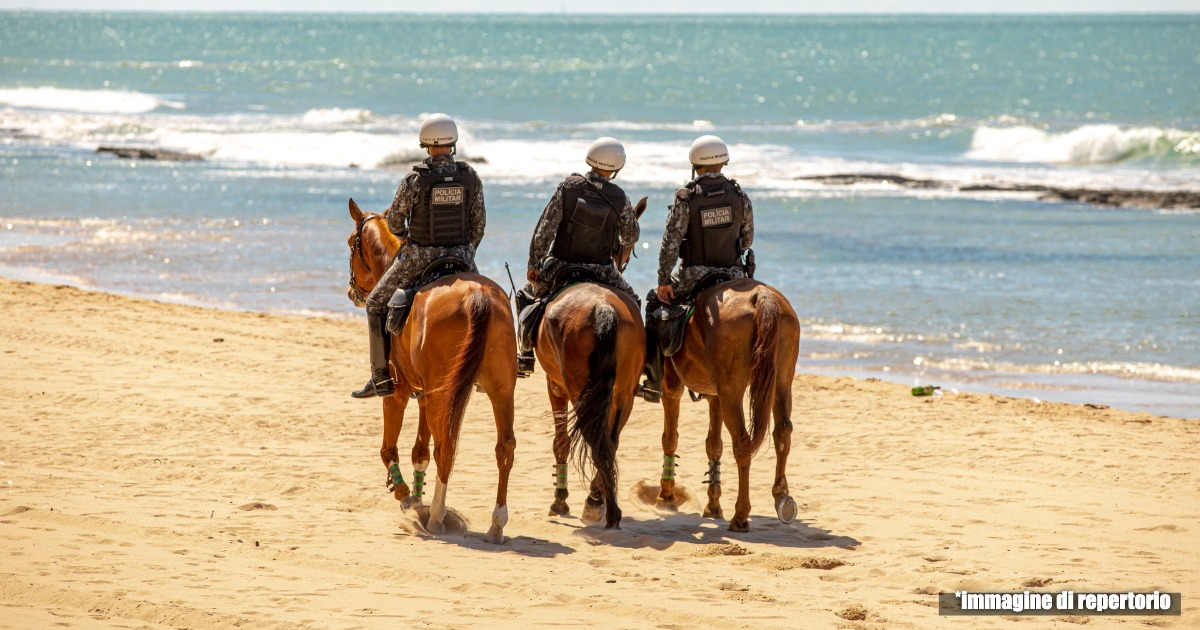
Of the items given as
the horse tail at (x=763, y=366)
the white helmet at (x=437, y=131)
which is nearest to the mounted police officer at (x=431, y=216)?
the white helmet at (x=437, y=131)

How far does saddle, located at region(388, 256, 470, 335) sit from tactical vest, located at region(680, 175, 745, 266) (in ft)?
5.26

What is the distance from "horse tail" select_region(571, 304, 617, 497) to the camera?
8.23m

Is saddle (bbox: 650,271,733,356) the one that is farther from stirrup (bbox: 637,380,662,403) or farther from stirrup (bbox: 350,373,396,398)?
stirrup (bbox: 350,373,396,398)

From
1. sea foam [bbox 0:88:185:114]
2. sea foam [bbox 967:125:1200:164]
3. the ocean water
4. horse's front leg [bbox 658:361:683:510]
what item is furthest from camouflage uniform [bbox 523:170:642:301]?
sea foam [bbox 0:88:185:114]

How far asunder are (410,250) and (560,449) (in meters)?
1.67

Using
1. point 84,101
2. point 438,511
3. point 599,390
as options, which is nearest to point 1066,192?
point 599,390

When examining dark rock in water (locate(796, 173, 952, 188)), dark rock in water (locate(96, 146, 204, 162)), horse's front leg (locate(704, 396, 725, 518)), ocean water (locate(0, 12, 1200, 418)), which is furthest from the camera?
dark rock in water (locate(96, 146, 204, 162))

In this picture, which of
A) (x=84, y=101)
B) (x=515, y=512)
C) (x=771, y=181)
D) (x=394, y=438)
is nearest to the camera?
(x=515, y=512)

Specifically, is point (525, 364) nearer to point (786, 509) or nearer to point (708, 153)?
point (708, 153)

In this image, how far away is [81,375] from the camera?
12.2 metres

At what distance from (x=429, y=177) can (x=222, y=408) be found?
3950mm

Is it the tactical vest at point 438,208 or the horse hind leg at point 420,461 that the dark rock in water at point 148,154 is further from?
the tactical vest at point 438,208

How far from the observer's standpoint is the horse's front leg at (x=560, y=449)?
8.87 metres

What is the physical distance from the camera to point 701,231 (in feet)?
29.7
